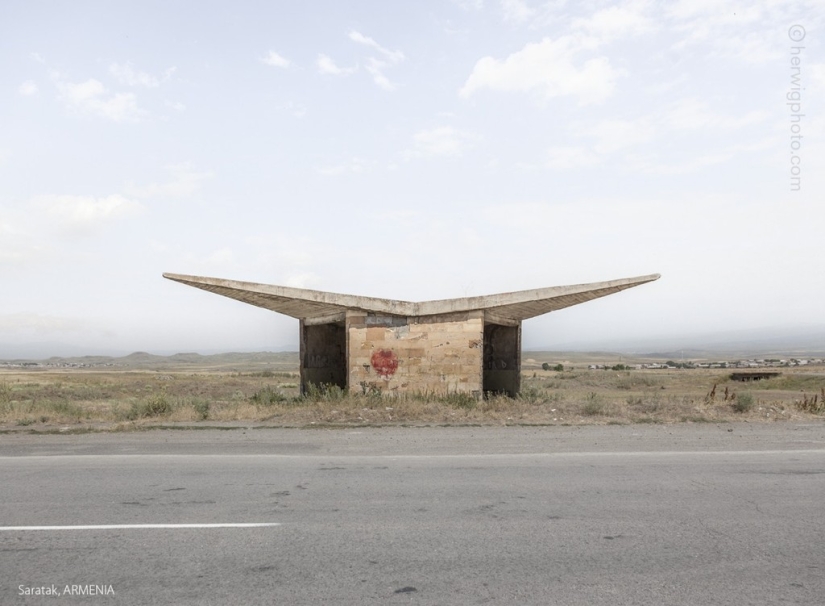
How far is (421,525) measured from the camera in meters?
6.15

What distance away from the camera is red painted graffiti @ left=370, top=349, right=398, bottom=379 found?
58.5 ft

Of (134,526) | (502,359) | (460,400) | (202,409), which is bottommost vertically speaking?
(134,526)

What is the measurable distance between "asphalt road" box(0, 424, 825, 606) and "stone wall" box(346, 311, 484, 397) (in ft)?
23.1

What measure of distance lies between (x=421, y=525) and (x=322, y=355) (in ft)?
57.2

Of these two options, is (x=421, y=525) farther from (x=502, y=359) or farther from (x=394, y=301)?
(x=502, y=359)

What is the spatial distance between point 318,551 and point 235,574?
74 centimetres

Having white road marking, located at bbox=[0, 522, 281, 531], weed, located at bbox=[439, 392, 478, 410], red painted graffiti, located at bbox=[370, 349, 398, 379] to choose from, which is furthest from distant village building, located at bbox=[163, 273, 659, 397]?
white road marking, located at bbox=[0, 522, 281, 531]

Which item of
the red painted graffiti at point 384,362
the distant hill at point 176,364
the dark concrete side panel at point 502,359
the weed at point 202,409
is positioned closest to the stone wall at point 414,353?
the red painted graffiti at point 384,362

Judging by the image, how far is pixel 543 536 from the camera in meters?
5.82

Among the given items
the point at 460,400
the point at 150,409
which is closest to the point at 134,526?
the point at 150,409

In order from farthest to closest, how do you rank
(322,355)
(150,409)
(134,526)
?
(322,355) < (150,409) < (134,526)

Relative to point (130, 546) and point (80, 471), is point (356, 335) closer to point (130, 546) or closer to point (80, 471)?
point (80, 471)

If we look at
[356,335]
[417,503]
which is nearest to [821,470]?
[417,503]

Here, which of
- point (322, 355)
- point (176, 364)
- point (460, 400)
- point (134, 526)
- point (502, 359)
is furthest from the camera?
point (176, 364)
